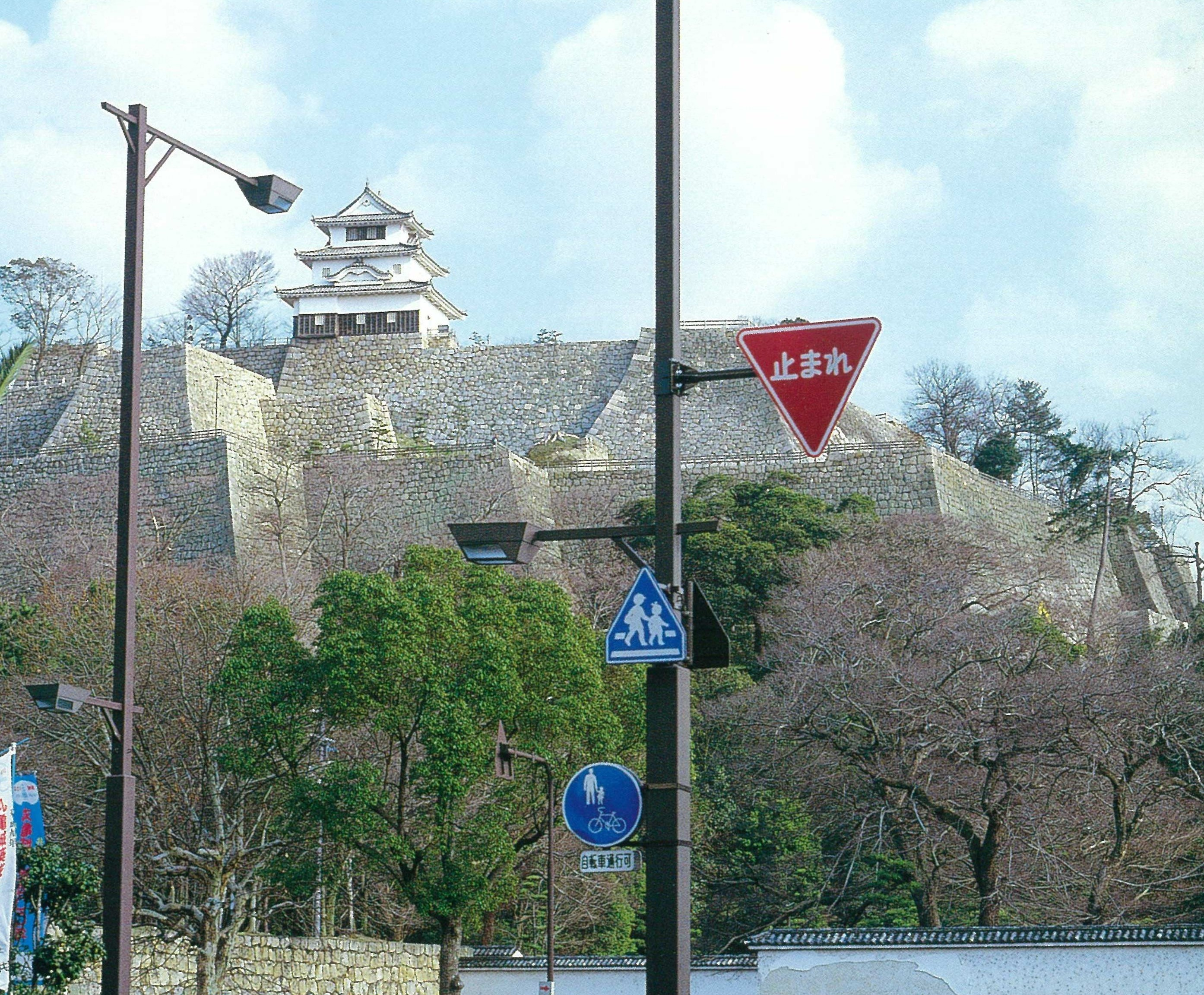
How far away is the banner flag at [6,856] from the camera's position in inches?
363

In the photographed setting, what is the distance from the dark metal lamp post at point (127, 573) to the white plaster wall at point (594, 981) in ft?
28.9

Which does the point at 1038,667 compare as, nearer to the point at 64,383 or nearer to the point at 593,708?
the point at 593,708

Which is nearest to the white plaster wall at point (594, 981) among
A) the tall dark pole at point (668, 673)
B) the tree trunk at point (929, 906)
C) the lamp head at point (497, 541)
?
the tree trunk at point (929, 906)

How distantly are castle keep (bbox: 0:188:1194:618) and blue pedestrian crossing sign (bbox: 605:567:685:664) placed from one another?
68.2 ft

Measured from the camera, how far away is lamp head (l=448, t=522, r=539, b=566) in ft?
20.4

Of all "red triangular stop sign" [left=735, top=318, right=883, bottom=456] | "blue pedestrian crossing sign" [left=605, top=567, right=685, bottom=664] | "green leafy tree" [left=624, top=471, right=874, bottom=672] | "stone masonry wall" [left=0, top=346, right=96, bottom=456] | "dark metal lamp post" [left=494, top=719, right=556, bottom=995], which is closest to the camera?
"red triangular stop sign" [left=735, top=318, right=883, bottom=456]

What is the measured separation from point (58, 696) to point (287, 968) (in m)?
8.85

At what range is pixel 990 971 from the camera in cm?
1402

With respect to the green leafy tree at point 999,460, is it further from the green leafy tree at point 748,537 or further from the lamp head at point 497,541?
the lamp head at point 497,541

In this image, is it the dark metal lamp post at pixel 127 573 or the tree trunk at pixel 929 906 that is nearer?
the dark metal lamp post at pixel 127 573

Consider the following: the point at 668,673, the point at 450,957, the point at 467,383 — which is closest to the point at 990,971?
the point at 450,957

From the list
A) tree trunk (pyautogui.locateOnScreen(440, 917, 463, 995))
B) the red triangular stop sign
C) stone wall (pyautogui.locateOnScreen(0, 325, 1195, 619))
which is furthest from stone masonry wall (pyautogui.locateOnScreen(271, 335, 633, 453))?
the red triangular stop sign

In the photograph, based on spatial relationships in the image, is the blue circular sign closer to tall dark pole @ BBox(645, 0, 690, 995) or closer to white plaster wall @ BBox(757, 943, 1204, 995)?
tall dark pole @ BBox(645, 0, 690, 995)

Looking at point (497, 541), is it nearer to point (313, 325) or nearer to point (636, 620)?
point (636, 620)
